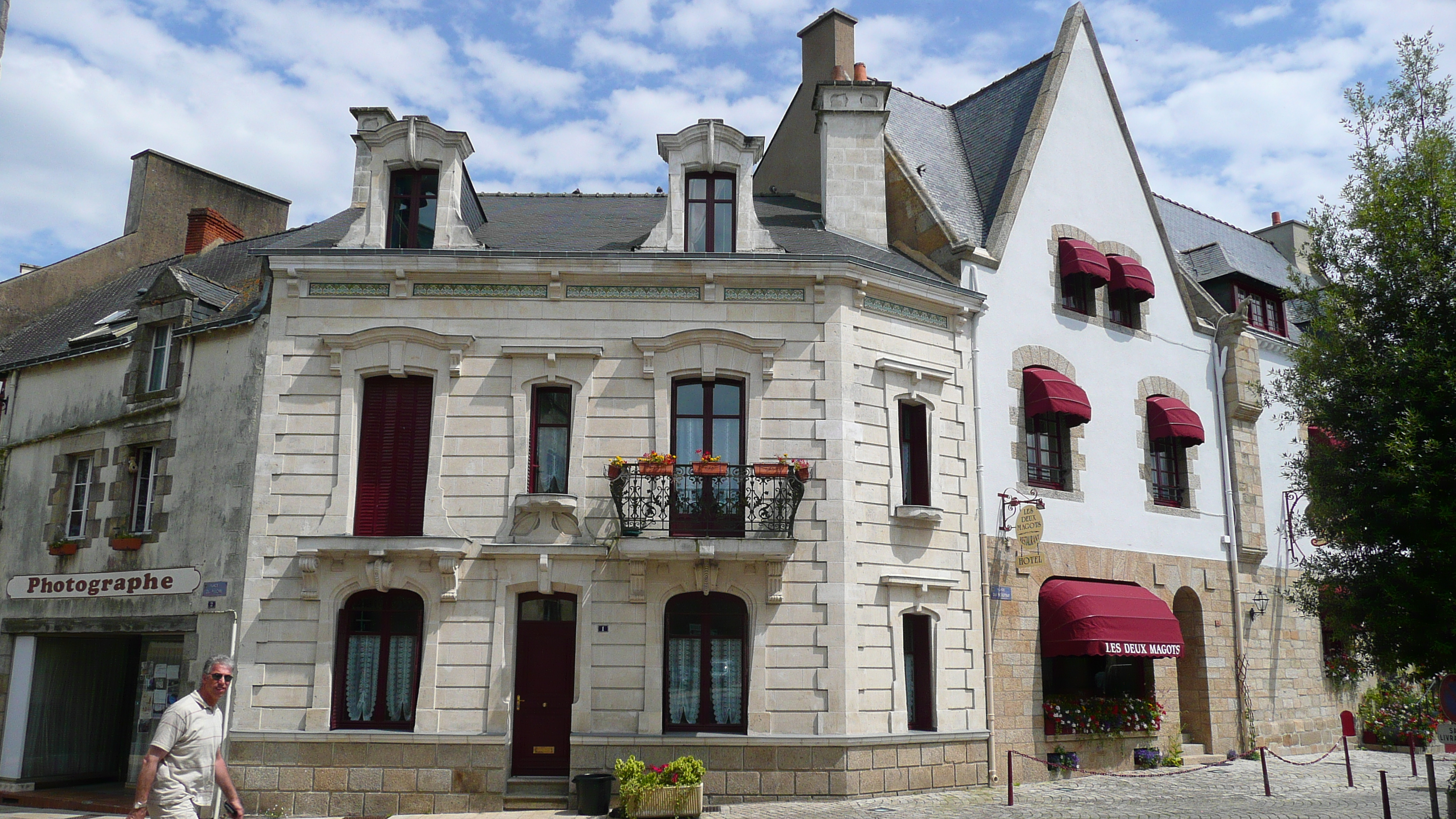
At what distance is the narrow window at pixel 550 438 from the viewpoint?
14961 millimetres

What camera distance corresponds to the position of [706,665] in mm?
14500

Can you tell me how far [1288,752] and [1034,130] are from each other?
1171cm

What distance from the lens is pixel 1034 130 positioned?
18.7 m

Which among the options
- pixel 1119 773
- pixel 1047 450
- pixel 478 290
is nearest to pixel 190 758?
pixel 478 290

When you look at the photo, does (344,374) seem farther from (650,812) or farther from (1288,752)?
(1288,752)

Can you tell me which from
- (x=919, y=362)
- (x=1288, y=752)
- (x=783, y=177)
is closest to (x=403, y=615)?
(x=919, y=362)

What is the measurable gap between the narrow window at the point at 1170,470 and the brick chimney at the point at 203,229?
1884 centimetres

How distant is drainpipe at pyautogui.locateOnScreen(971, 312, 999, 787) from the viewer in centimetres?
1545

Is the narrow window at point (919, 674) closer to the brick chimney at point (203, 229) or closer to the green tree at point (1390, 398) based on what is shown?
the green tree at point (1390, 398)

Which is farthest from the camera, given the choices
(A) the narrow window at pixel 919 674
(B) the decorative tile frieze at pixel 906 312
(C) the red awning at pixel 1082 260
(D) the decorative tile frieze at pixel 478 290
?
(C) the red awning at pixel 1082 260

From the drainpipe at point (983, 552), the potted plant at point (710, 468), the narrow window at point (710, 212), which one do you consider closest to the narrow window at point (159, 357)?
the narrow window at point (710, 212)

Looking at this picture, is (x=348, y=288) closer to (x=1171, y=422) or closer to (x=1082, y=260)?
(x=1082, y=260)

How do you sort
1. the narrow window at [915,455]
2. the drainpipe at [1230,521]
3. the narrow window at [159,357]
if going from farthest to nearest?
the drainpipe at [1230,521]
the narrow window at [159,357]
the narrow window at [915,455]

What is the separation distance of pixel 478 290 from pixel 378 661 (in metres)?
5.16
